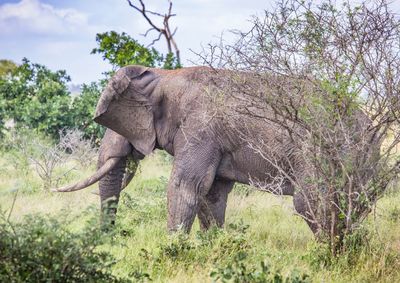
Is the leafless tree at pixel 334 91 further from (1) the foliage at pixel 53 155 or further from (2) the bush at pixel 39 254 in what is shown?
(1) the foliage at pixel 53 155

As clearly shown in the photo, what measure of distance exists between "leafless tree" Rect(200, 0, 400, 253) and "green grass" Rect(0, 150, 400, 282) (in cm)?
36

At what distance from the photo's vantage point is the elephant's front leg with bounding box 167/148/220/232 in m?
8.96

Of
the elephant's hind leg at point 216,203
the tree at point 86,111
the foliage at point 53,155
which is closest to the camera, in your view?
the elephant's hind leg at point 216,203

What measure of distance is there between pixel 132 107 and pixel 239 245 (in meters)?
2.60

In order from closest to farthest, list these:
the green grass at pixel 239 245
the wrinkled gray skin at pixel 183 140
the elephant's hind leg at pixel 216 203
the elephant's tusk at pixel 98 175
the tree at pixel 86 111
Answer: the green grass at pixel 239 245, the wrinkled gray skin at pixel 183 140, the elephant's tusk at pixel 98 175, the elephant's hind leg at pixel 216 203, the tree at pixel 86 111

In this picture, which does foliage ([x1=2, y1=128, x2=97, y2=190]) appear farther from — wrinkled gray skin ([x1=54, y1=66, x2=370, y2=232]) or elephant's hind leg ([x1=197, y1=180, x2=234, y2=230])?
elephant's hind leg ([x1=197, y1=180, x2=234, y2=230])

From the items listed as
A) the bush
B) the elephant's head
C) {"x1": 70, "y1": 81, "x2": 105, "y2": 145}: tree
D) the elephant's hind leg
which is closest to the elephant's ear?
the elephant's head

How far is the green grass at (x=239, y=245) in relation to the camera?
6.92 m

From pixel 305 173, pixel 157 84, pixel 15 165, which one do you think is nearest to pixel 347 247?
pixel 305 173

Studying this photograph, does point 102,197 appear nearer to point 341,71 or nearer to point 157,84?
point 157,84

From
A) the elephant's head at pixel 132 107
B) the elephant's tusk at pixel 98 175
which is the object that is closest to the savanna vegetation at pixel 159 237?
the elephant's tusk at pixel 98 175

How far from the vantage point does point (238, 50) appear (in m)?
7.50

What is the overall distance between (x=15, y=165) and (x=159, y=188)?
429cm

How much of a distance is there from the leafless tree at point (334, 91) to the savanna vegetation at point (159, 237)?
53 millimetres
